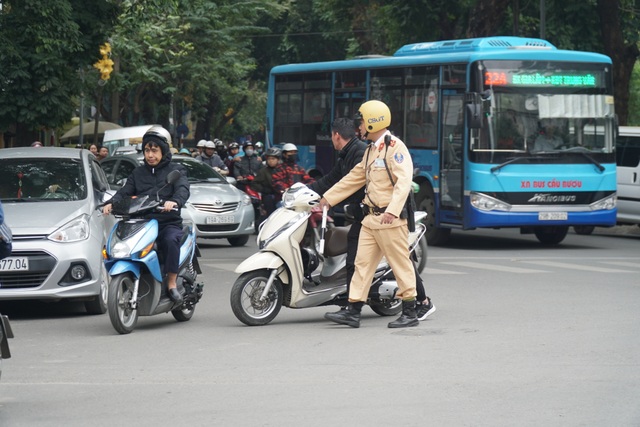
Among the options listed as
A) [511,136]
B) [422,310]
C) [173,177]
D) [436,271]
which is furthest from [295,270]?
[511,136]

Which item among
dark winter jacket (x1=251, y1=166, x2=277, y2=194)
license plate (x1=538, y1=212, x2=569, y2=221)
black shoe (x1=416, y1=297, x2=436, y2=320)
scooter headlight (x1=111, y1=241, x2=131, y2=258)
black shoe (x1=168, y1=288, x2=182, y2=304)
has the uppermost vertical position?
dark winter jacket (x1=251, y1=166, x2=277, y2=194)

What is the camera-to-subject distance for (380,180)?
34.1 ft

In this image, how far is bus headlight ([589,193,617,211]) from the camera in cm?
2012

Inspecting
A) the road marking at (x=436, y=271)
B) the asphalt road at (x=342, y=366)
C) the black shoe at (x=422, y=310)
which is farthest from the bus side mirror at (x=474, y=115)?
the black shoe at (x=422, y=310)

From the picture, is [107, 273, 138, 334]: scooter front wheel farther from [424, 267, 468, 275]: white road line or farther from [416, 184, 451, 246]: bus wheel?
[416, 184, 451, 246]: bus wheel

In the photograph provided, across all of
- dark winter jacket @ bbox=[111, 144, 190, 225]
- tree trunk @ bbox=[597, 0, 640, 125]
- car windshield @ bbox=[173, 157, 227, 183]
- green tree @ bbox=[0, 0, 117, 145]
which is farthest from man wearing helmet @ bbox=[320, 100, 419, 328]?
tree trunk @ bbox=[597, 0, 640, 125]

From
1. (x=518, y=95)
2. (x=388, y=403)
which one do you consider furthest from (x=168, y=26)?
(x=388, y=403)

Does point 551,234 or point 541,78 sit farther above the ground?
point 541,78

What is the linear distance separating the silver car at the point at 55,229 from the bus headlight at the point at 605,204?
971cm

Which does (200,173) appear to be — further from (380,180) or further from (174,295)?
(380,180)

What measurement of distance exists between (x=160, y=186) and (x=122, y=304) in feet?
3.51

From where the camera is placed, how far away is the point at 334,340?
9.84 meters

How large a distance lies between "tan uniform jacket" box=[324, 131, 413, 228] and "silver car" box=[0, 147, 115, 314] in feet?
7.81

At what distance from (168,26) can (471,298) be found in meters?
30.8
